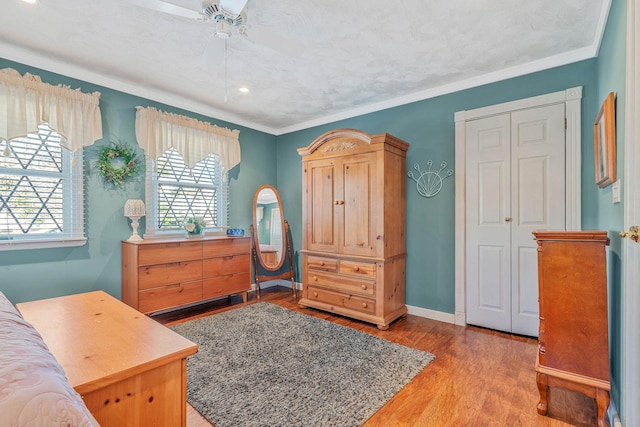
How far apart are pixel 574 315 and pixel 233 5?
8.26ft

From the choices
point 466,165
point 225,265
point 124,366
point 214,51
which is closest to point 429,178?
point 466,165

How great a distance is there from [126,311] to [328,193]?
2.30m

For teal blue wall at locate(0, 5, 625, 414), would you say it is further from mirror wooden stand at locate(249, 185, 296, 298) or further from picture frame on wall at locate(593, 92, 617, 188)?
mirror wooden stand at locate(249, 185, 296, 298)

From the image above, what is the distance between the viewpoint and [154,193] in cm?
349

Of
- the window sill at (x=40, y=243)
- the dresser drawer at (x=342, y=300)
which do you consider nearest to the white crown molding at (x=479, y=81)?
the dresser drawer at (x=342, y=300)

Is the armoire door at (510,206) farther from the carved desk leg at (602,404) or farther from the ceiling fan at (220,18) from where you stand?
the ceiling fan at (220,18)

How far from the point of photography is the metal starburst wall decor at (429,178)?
326 cm

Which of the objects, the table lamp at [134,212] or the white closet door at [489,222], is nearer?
the white closet door at [489,222]

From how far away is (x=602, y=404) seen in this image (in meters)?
1.56

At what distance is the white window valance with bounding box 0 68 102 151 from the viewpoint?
252 centimetres

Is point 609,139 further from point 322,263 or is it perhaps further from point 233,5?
point 322,263

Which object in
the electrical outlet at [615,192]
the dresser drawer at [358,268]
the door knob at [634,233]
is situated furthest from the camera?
the dresser drawer at [358,268]

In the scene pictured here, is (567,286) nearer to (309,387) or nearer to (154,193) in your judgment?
(309,387)

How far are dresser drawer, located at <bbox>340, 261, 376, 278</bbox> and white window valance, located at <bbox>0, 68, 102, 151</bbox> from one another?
2.82 meters
